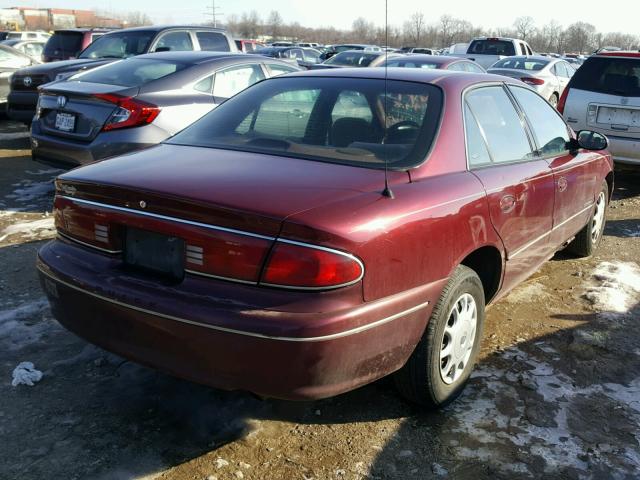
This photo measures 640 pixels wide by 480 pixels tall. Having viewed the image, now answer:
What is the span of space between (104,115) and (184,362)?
411cm

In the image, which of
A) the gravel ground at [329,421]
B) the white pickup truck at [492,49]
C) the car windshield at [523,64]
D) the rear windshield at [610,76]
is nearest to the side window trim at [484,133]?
the gravel ground at [329,421]

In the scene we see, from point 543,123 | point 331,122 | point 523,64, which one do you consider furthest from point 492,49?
point 331,122

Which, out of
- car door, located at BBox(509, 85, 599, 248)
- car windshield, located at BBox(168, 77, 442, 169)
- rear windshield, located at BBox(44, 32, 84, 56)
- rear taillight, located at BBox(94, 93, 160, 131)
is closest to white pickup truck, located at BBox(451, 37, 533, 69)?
rear windshield, located at BBox(44, 32, 84, 56)

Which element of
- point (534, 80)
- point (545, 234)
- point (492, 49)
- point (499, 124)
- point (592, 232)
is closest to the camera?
point (499, 124)

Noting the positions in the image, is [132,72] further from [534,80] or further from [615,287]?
[534,80]

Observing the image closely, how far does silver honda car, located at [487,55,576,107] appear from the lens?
50.2 ft

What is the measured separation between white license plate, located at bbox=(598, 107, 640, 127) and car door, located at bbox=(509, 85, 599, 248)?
9.95 ft

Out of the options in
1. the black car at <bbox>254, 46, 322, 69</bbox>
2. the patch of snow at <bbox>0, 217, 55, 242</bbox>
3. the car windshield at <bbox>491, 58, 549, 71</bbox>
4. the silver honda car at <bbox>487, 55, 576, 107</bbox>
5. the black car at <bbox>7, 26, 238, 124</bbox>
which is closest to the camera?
the patch of snow at <bbox>0, 217, 55, 242</bbox>

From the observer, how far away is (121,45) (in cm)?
992

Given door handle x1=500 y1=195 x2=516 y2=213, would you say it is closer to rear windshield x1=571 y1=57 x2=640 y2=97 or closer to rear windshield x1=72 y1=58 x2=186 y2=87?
rear windshield x1=72 y1=58 x2=186 y2=87

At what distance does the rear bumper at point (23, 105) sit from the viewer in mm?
9227

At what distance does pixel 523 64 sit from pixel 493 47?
4762mm

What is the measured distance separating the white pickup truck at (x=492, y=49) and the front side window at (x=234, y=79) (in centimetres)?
1469

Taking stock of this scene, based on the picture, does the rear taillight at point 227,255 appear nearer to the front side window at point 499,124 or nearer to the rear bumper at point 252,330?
the rear bumper at point 252,330
